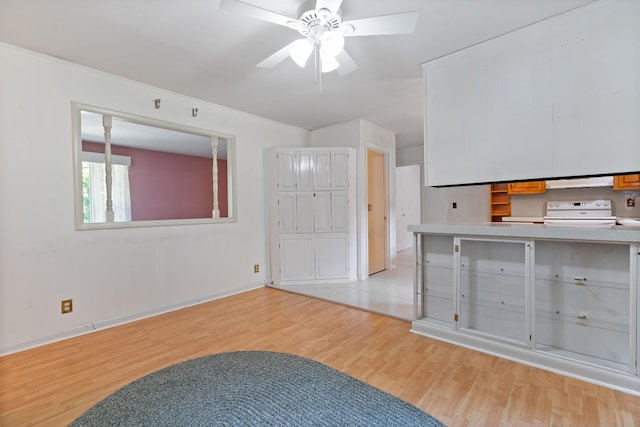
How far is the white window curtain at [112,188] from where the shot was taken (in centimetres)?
543

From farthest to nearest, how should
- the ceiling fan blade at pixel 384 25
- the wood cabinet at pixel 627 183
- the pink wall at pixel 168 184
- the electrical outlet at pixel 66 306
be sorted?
the pink wall at pixel 168 184, the wood cabinet at pixel 627 183, the electrical outlet at pixel 66 306, the ceiling fan blade at pixel 384 25

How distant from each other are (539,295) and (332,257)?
2677 mm

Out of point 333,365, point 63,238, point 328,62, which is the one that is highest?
point 328,62

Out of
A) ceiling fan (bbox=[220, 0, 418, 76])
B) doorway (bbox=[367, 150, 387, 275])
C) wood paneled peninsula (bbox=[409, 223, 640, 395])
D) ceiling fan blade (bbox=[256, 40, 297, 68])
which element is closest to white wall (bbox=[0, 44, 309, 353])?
ceiling fan blade (bbox=[256, 40, 297, 68])

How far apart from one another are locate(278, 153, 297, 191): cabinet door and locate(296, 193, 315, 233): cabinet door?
0.70ft

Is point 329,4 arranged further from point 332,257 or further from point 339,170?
point 332,257

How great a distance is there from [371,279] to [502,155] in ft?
8.90

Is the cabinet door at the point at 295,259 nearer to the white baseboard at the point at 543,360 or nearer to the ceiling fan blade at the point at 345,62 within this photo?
the white baseboard at the point at 543,360

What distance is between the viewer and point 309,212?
14.3 feet

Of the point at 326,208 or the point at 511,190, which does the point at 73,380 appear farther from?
the point at 511,190

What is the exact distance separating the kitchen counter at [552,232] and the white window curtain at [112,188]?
5580mm

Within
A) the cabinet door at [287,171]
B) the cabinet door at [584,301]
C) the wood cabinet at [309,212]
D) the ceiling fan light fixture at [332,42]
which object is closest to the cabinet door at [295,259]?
the wood cabinet at [309,212]

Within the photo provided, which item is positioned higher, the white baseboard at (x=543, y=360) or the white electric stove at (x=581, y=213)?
the white electric stove at (x=581, y=213)

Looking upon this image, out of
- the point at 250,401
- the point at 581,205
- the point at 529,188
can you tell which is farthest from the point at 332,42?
the point at 581,205
